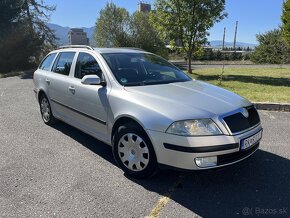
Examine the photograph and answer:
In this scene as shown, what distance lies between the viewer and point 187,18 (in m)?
15.6

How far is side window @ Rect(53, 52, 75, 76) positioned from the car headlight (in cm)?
268

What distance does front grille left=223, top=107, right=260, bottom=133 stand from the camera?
12.1 feet

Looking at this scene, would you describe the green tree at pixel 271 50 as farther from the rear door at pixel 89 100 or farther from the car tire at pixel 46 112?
the rear door at pixel 89 100

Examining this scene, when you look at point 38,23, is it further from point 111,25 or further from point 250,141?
point 250,141

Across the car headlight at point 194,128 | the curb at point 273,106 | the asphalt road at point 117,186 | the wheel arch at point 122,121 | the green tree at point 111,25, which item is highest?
the green tree at point 111,25

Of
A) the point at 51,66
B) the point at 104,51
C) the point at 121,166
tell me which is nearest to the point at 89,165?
the point at 121,166

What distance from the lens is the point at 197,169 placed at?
→ 360 centimetres

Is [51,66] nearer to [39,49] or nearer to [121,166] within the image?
[121,166]

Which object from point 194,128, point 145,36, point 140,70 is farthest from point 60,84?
point 145,36

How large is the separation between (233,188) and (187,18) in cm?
1290

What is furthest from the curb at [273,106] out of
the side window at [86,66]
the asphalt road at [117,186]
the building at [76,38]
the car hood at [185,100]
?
the building at [76,38]

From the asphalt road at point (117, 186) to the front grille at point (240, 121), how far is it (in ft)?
1.75

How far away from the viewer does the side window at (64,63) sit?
18.5 feet

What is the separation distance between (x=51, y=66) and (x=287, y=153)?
4.44 meters
